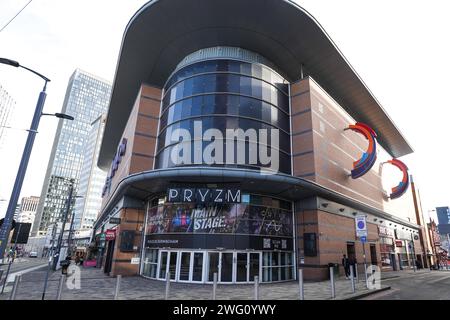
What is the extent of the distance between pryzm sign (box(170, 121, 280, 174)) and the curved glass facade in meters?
0.07

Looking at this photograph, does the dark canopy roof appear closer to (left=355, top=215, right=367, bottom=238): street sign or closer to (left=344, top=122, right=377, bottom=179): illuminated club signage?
(left=344, top=122, right=377, bottom=179): illuminated club signage

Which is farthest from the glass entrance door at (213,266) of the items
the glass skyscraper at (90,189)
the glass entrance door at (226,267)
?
the glass skyscraper at (90,189)

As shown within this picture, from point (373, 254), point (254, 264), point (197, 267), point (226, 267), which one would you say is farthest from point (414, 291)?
point (373, 254)

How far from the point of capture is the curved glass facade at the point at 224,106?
1908cm

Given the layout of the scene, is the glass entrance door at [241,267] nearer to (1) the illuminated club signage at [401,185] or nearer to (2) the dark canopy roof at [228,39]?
(2) the dark canopy roof at [228,39]

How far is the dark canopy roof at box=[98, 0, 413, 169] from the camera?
19.5m

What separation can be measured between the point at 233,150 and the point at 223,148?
69cm

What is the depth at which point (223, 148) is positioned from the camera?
60.6ft

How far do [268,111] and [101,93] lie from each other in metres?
163

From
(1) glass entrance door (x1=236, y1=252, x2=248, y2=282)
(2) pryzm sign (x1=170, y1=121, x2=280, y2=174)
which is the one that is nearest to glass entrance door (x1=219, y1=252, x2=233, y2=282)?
(1) glass entrance door (x1=236, y1=252, x2=248, y2=282)

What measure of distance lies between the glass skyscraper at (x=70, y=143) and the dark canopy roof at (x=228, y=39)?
4729 inches

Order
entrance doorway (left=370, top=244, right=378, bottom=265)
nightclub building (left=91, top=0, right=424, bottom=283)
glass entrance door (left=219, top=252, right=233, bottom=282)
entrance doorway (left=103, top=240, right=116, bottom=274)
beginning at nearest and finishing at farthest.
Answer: glass entrance door (left=219, top=252, right=233, bottom=282) → nightclub building (left=91, top=0, right=424, bottom=283) → entrance doorway (left=103, top=240, right=116, bottom=274) → entrance doorway (left=370, top=244, right=378, bottom=265)

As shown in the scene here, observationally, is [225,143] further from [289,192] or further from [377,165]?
[377,165]
